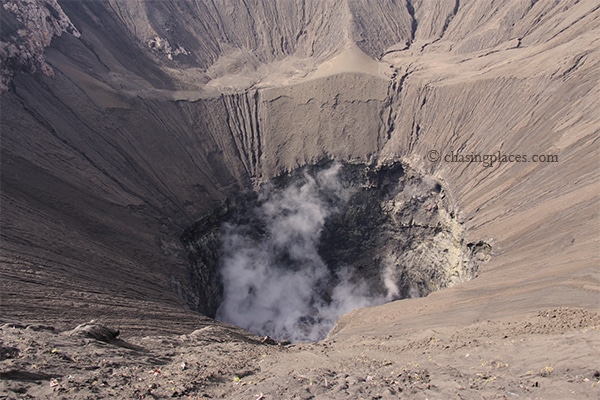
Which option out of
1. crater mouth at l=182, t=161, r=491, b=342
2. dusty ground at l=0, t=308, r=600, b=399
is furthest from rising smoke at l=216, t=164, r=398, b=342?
dusty ground at l=0, t=308, r=600, b=399

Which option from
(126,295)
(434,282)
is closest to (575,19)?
(434,282)

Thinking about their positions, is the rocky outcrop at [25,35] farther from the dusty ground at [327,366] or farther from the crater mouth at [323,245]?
the dusty ground at [327,366]

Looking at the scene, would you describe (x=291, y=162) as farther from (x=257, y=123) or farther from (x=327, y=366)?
(x=327, y=366)

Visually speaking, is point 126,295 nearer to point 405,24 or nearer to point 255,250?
point 255,250

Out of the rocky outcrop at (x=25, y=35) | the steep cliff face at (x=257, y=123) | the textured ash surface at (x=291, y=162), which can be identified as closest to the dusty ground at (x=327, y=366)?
the textured ash surface at (x=291, y=162)

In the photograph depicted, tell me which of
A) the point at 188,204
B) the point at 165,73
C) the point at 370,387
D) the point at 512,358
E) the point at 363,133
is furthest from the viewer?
the point at 165,73

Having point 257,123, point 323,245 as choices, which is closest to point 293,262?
point 323,245

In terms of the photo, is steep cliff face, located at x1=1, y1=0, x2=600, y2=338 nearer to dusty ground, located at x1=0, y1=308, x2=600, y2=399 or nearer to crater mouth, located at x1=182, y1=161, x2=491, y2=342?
crater mouth, located at x1=182, y1=161, x2=491, y2=342
